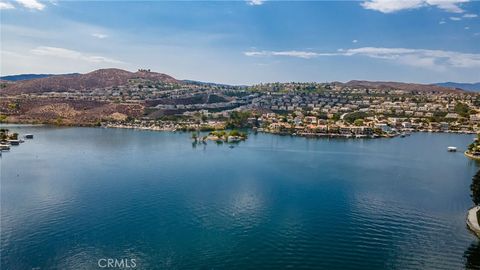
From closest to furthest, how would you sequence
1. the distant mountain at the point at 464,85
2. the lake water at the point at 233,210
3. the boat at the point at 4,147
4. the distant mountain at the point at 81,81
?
the lake water at the point at 233,210 → the boat at the point at 4,147 → the distant mountain at the point at 81,81 → the distant mountain at the point at 464,85

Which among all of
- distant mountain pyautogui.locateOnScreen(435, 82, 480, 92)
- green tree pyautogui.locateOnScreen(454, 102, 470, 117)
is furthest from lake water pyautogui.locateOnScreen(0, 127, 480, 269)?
distant mountain pyautogui.locateOnScreen(435, 82, 480, 92)

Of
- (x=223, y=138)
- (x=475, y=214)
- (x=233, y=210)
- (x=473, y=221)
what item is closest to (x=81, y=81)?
(x=223, y=138)

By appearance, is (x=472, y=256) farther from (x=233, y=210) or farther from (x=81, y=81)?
(x=81, y=81)

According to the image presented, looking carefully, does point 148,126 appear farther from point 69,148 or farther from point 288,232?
point 288,232

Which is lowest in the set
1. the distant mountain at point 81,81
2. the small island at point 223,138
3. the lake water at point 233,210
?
the lake water at point 233,210

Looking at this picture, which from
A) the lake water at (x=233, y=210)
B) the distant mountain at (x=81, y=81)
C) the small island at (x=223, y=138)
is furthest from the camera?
the distant mountain at (x=81, y=81)

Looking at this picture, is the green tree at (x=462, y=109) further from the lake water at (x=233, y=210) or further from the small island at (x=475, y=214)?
the small island at (x=475, y=214)

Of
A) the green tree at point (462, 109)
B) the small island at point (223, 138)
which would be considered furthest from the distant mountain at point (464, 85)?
the small island at point (223, 138)
